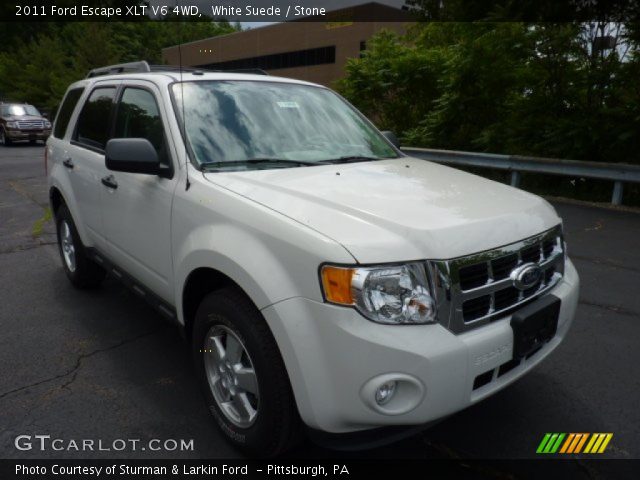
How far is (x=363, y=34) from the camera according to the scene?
1534 inches

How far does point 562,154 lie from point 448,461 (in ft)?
27.7

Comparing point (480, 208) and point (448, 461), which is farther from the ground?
point (480, 208)

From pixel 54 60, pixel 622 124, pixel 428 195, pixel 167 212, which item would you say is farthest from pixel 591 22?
pixel 54 60

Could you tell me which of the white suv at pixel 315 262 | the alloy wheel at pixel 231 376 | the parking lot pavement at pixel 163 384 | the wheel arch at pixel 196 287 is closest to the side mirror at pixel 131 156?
the white suv at pixel 315 262

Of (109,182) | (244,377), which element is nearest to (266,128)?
(109,182)

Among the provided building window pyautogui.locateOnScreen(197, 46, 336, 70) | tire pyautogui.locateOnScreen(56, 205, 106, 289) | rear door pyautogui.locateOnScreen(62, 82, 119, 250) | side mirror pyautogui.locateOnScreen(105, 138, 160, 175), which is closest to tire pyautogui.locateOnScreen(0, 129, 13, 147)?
building window pyautogui.locateOnScreen(197, 46, 336, 70)

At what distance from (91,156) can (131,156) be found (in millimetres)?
1461

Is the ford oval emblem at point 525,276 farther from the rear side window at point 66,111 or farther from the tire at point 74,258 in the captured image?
the rear side window at point 66,111

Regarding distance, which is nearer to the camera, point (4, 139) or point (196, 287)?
point (196, 287)

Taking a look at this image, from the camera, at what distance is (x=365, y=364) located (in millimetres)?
2027

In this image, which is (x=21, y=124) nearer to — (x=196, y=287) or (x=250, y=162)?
(x=250, y=162)

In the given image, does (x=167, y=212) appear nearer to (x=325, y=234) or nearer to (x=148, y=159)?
(x=148, y=159)

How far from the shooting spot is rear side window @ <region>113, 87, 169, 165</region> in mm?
3291

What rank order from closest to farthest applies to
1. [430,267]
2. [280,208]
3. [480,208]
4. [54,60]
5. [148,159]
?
[430,267] → [280,208] → [480,208] → [148,159] → [54,60]
